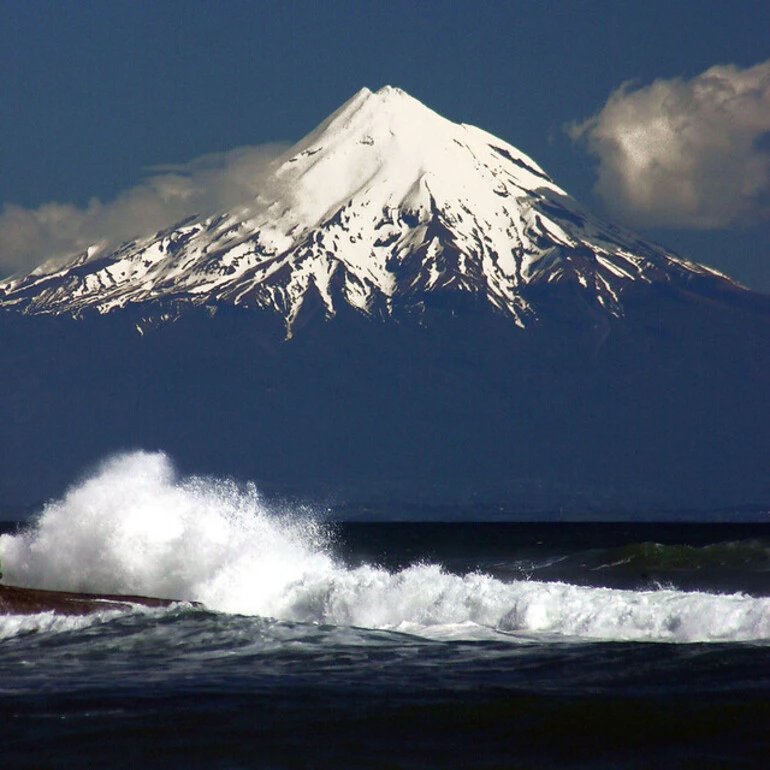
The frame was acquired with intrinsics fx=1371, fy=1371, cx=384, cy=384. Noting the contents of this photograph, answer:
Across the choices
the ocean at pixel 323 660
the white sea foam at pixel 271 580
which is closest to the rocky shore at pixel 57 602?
the ocean at pixel 323 660

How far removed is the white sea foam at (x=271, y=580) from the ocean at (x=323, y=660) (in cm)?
6

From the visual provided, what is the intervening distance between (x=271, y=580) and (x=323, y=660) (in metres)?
10.3

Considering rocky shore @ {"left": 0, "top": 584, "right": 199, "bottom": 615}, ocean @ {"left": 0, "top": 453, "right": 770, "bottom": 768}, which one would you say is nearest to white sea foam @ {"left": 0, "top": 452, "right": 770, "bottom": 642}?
ocean @ {"left": 0, "top": 453, "right": 770, "bottom": 768}

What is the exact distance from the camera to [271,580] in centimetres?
3469

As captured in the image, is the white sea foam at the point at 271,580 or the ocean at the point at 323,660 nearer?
the ocean at the point at 323,660

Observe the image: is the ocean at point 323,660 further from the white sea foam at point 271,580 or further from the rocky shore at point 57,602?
the rocky shore at point 57,602

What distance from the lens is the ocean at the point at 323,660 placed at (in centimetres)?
1773

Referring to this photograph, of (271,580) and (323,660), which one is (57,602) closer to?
(271,580)

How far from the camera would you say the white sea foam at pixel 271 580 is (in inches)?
1124

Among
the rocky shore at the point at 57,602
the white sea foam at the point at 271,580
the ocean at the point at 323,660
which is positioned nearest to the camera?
the ocean at the point at 323,660

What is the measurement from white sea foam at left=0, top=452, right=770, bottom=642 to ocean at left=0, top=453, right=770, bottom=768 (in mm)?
62

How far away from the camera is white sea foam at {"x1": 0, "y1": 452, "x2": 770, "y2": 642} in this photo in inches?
1124

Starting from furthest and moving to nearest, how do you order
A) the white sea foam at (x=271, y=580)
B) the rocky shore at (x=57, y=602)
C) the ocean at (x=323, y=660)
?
the rocky shore at (x=57, y=602), the white sea foam at (x=271, y=580), the ocean at (x=323, y=660)

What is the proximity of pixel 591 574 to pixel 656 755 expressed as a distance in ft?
124
